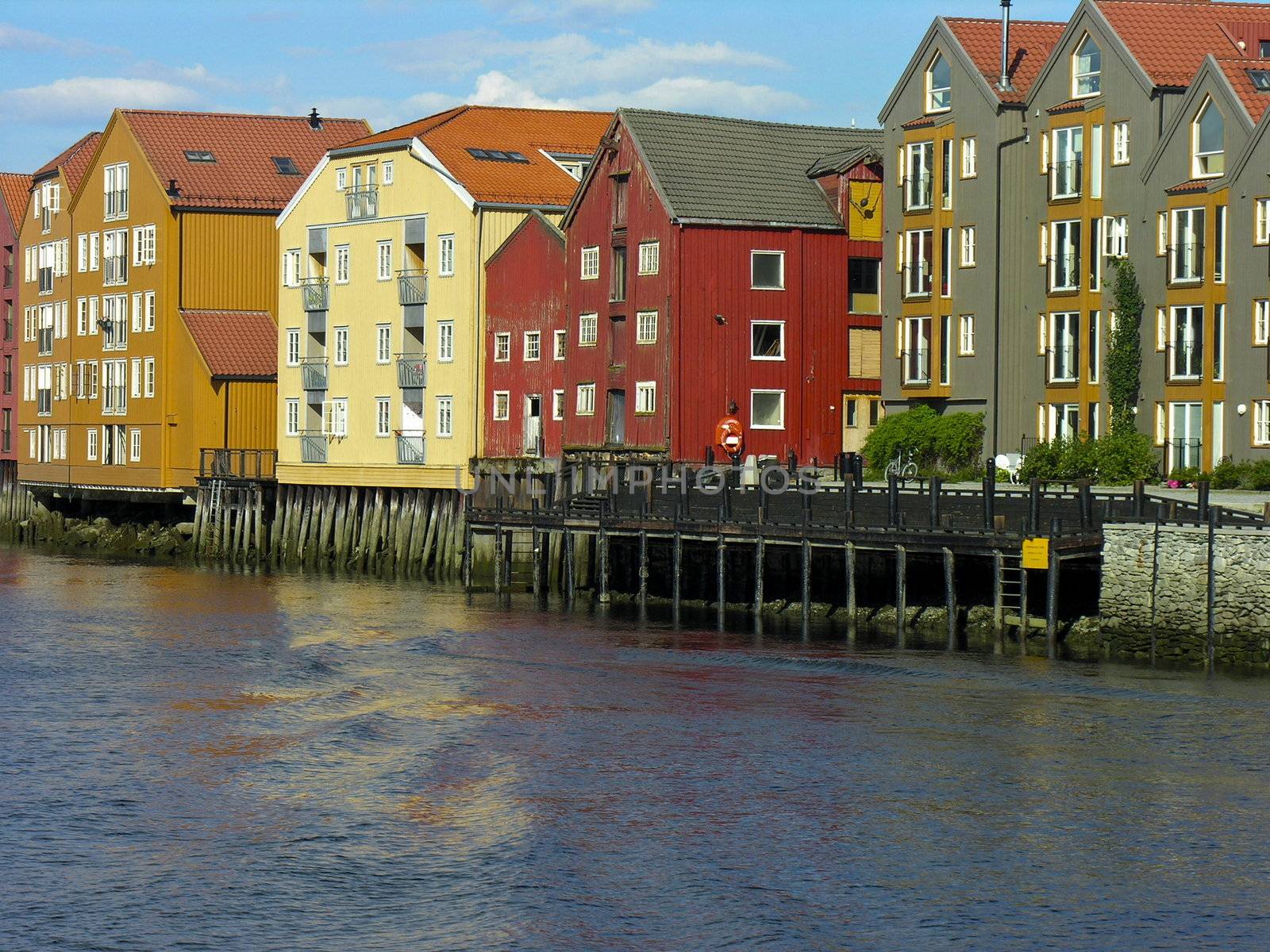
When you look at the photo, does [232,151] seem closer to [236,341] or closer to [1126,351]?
[236,341]

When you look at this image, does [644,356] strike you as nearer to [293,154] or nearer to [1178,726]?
→ [293,154]

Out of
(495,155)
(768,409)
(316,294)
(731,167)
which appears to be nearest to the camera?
(768,409)

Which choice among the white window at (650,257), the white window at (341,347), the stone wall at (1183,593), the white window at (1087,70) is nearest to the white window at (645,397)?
the white window at (650,257)

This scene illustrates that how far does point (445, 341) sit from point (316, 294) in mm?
9073

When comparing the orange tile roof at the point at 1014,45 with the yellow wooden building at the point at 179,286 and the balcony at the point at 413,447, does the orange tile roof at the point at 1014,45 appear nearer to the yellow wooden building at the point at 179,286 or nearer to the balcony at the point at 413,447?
the balcony at the point at 413,447

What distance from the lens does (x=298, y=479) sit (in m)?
87.0

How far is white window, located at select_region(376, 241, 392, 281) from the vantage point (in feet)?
273

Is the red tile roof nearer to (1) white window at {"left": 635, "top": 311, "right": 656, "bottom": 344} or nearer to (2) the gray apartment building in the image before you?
(1) white window at {"left": 635, "top": 311, "right": 656, "bottom": 344}

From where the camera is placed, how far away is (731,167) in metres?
74.6

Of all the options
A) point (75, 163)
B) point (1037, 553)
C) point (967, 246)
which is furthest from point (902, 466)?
point (75, 163)

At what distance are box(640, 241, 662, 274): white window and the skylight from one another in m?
11.4

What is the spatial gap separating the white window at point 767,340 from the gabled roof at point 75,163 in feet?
137

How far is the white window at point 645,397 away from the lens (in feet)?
238

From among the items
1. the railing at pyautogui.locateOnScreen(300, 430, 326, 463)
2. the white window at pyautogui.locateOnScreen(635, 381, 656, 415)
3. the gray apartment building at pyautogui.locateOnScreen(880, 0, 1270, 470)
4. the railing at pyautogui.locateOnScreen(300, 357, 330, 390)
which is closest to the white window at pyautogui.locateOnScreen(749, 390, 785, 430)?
the white window at pyautogui.locateOnScreen(635, 381, 656, 415)
